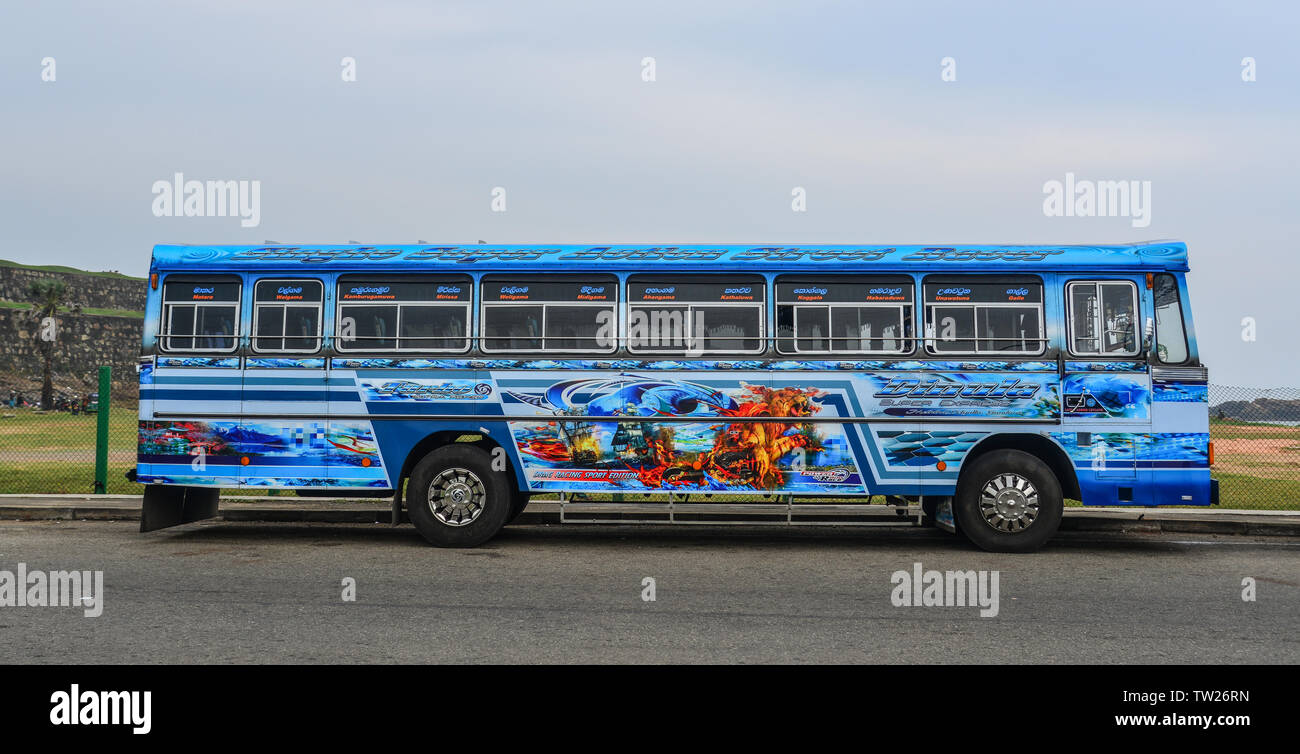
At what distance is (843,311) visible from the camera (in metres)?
10.4

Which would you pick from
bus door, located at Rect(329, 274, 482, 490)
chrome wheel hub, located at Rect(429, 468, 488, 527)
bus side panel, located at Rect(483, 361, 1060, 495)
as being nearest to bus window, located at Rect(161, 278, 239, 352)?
bus door, located at Rect(329, 274, 482, 490)

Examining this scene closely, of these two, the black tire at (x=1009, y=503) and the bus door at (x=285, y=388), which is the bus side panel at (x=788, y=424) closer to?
the black tire at (x=1009, y=503)

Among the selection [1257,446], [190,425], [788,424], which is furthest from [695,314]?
[1257,446]

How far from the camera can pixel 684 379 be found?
10.4m

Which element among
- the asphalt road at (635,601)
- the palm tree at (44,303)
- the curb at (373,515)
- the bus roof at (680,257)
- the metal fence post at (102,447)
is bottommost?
the asphalt road at (635,601)

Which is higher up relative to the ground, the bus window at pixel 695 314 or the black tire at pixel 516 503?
the bus window at pixel 695 314

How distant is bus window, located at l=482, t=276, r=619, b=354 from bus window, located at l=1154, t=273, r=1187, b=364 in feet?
18.1

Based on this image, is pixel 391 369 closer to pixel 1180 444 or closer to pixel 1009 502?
pixel 1009 502

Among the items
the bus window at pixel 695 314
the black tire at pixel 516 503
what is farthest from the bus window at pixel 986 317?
the black tire at pixel 516 503

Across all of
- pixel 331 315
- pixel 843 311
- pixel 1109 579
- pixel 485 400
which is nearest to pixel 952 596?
pixel 1109 579

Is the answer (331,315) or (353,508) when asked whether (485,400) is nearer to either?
(331,315)

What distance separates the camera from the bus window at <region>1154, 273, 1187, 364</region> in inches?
403

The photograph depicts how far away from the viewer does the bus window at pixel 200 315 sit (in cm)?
1078

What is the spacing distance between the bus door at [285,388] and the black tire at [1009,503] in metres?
6.65
